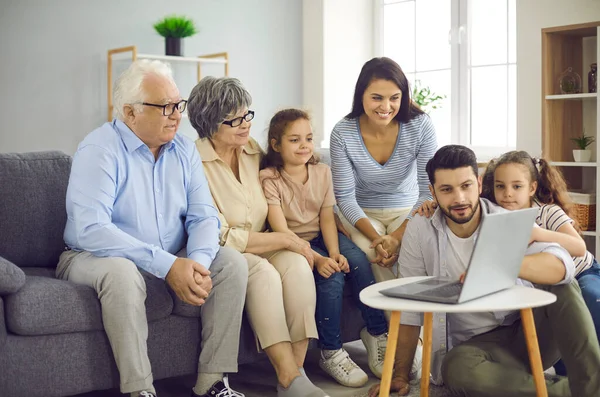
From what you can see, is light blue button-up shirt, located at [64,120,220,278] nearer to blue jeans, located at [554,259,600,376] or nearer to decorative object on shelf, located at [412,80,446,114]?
blue jeans, located at [554,259,600,376]

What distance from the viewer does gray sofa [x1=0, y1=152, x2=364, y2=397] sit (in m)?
2.30

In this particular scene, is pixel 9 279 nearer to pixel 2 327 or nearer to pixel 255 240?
pixel 2 327

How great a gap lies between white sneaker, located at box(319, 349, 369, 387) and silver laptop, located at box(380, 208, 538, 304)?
0.71m

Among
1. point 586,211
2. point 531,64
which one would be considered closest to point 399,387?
point 586,211

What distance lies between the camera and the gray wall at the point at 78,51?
4855 millimetres

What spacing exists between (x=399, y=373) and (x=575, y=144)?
2.24m

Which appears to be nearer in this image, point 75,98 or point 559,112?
point 559,112

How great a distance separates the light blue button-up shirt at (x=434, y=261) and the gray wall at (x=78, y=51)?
10.2 feet

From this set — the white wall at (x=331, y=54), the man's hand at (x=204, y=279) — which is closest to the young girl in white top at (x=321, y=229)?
the man's hand at (x=204, y=279)

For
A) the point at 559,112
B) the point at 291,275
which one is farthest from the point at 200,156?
the point at 559,112

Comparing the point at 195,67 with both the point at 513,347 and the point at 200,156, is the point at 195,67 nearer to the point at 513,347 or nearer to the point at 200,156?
the point at 200,156

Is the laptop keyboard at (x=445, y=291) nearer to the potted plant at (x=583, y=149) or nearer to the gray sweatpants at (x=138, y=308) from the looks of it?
the gray sweatpants at (x=138, y=308)

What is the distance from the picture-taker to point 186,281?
240 centimetres

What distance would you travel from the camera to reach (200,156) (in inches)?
112
